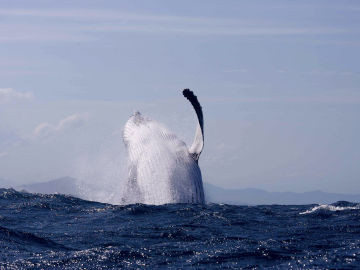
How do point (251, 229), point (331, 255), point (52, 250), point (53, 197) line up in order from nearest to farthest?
point (331, 255)
point (52, 250)
point (251, 229)
point (53, 197)

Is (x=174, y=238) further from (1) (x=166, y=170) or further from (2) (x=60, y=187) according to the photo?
(2) (x=60, y=187)

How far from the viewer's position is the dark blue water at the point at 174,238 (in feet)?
32.1

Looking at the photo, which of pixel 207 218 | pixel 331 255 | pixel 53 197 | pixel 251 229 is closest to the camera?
pixel 331 255

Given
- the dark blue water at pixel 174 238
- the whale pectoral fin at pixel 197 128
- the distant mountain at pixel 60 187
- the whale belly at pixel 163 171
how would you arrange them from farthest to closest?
1. the distant mountain at pixel 60 187
2. the whale pectoral fin at pixel 197 128
3. the whale belly at pixel 163 171
4. the dark blue water at pixel 174 238

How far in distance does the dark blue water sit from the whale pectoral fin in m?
1.44

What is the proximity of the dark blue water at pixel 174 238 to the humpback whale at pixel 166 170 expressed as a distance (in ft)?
1.35

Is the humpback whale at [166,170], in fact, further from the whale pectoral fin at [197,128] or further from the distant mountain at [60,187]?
the distant mountain at [60,187]

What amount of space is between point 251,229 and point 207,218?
4.89 feet

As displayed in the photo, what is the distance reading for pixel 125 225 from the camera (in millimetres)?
13477

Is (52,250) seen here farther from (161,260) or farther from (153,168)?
(153,168)

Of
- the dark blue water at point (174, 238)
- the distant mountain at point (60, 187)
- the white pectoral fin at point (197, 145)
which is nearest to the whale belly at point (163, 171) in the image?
the white pectoral fin at point (197, 145)

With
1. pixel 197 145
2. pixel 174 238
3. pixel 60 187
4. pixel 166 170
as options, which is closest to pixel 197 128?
pixel 197 145

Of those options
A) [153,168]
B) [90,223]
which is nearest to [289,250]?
[90,223]

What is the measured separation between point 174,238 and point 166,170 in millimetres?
4324
